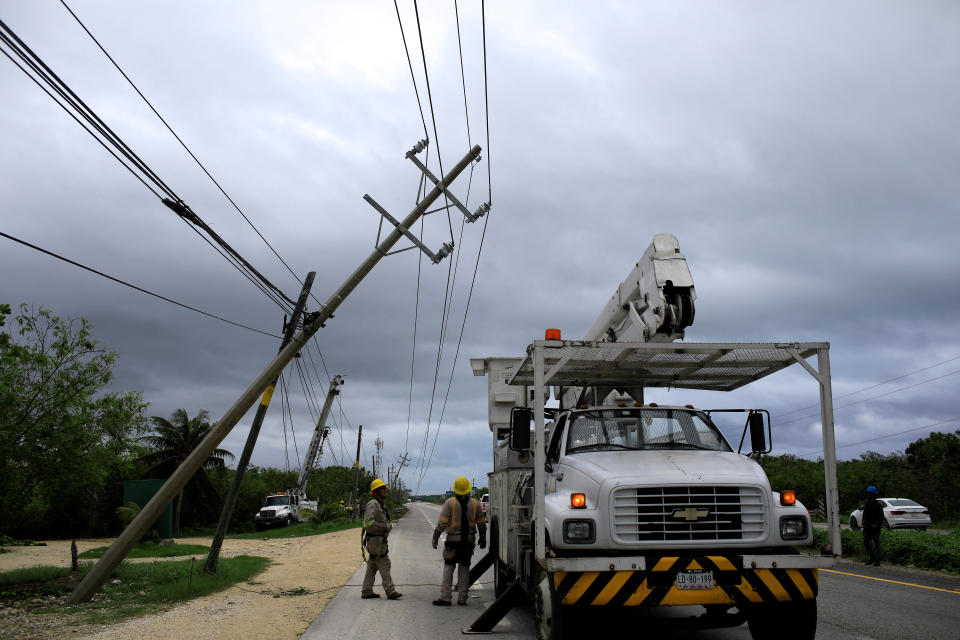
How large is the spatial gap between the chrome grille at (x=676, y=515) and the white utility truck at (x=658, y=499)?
1cm

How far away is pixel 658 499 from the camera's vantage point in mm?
6383

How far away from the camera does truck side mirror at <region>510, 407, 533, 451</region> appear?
23.6ft

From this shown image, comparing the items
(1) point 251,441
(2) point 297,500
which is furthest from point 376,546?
(2) point 297,500

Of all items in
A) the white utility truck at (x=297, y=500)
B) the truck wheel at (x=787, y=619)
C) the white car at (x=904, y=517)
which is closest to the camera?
the truck wheel at (x=787, y=619)

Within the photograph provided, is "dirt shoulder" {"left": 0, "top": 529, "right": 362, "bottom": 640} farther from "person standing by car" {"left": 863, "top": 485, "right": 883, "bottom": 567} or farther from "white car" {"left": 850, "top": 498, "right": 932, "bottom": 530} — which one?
"white car" {"left": 850, "top": 498, "right": 932, "bottom": 530}

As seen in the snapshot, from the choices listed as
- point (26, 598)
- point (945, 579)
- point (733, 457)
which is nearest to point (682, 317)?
point (733, 457)

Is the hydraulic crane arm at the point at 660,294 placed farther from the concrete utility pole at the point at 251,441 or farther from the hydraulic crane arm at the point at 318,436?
the hydraulic crane arm at the point at 318,436

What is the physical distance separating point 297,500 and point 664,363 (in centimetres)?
4048

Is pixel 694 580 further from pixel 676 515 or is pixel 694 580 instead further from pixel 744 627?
pixel 744 627

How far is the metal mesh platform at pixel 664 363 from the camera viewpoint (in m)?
7.14

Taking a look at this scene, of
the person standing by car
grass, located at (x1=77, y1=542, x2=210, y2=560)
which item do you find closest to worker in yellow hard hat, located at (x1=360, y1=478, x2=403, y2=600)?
the person standing by car

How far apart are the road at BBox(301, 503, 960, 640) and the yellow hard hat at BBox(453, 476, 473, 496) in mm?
1551

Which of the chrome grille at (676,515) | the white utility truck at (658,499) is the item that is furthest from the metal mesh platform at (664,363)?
the chrome grille at (676,515)

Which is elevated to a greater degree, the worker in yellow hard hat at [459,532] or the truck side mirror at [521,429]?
the truck side mirror at [521,429]
